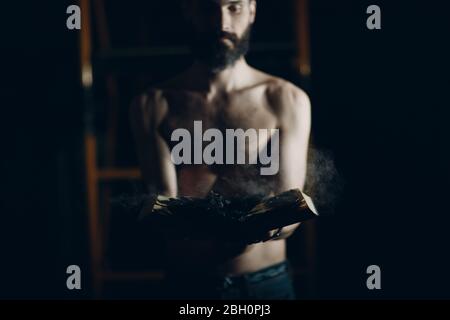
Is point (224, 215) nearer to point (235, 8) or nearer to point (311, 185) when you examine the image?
A: point (311, 185)

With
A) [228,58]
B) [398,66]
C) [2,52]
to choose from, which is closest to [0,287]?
[2,52]

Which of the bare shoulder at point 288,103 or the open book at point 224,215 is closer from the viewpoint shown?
the open book at point 224,215

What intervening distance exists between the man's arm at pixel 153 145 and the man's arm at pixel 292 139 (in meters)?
0.28

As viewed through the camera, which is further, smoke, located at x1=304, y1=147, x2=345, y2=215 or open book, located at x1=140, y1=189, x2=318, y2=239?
smoke, located at x1=304, y1=147, x2=345, y2=215

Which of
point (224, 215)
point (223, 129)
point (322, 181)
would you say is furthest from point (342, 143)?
point (224, 215)

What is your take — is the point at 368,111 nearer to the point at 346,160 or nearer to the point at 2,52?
the point at 346,160

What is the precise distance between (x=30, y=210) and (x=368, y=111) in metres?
1.24

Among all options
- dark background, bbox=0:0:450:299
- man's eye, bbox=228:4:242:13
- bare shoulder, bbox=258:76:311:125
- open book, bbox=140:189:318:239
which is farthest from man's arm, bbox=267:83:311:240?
dark background, bbox=0:0:450:299

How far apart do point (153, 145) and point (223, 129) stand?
18cm

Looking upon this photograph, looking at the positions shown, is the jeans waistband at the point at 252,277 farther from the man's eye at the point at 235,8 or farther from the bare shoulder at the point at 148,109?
the man's eye at the point at 235,8

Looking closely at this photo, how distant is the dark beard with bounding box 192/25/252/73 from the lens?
1483 millimetres

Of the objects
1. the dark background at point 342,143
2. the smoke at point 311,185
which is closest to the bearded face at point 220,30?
the smoke at point 311,185

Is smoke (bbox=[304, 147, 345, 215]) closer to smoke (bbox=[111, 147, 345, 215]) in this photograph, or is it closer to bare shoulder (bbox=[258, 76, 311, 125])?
smoke (bbox=[111, 147, 345, 215])

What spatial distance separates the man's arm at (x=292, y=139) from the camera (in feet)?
4.73
